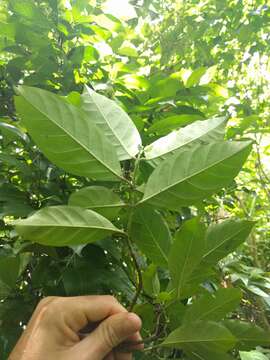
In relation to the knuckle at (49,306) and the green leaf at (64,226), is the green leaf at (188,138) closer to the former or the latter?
the green leaf at (64,226)

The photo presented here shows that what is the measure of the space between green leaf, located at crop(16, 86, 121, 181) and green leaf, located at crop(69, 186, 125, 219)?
0.03m

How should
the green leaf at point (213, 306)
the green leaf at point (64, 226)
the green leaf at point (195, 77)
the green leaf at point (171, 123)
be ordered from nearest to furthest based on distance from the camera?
the green leaf at point (64, 226), the green leaf at point (213, 306), the green leaf at point (171, 123), the green leaf at point (195, 77)

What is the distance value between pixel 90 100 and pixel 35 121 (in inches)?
4.7

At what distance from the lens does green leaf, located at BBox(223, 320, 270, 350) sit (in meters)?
0.55

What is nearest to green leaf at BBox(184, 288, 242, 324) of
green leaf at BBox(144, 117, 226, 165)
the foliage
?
the foliage

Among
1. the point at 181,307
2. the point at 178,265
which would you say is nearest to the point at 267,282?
the point at 181,307

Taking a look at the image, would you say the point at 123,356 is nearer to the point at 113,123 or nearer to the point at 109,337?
the point at 109,337

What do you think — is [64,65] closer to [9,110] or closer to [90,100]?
[9,110]

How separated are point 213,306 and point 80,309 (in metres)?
0.19

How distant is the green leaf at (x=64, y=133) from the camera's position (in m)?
0.43

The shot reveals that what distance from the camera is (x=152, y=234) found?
0.53 m

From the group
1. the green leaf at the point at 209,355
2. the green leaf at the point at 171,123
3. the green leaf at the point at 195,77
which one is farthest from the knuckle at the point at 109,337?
the green leaf at the point at 195,77

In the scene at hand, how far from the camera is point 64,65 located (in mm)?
896

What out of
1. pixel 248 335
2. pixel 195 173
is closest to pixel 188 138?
pixel 195 173
